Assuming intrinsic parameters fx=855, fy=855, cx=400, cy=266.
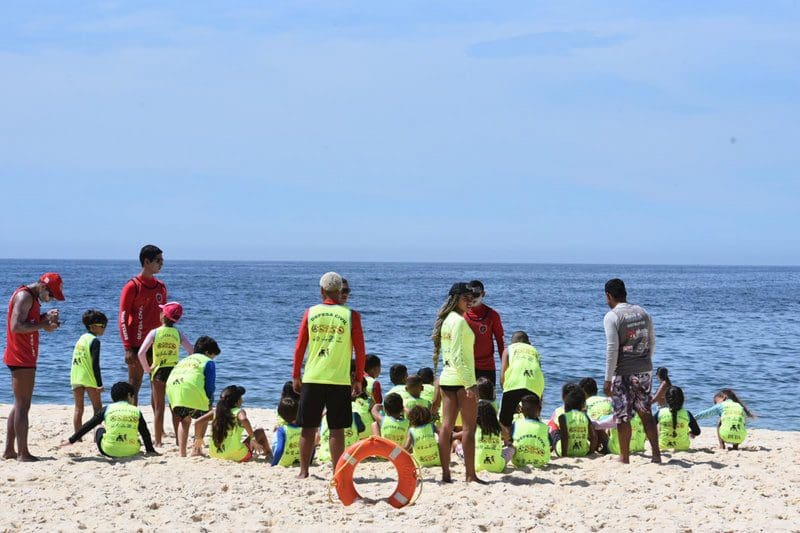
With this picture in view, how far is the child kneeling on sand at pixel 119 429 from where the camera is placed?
8641 millimetres

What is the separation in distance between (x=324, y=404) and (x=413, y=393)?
213cm

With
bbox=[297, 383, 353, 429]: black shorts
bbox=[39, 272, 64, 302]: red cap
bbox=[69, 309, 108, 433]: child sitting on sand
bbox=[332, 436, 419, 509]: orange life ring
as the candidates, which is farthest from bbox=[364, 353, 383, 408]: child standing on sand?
bbox=[39, 272, 64, 302]: red cap

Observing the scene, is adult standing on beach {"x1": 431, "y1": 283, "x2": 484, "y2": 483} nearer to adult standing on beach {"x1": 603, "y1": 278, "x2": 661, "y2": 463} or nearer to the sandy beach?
the sandy beach

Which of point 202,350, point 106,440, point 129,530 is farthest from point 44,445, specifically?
point 129,530

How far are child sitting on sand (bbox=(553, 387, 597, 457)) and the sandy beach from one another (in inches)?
9.0

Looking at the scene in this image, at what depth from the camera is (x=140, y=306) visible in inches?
371

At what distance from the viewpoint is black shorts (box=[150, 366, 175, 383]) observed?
9.36 m

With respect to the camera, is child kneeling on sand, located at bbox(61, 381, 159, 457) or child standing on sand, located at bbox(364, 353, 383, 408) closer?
child kneeling on sand, located at bbox(61, 381, 159, 457)

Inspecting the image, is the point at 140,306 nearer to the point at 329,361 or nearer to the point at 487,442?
the point at 329,361

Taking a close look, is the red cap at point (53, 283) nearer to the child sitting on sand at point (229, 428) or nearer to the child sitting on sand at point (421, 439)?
the child sitting on sand at point (229, 428)

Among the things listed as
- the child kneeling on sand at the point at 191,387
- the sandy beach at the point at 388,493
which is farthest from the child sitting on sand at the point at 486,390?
the child kneeling on sand at the point at 191,387

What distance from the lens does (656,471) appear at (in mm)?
8336

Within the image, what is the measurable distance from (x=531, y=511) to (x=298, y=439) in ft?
8.82

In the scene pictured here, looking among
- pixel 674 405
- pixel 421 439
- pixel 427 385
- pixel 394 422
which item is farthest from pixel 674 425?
pixel 394 422
